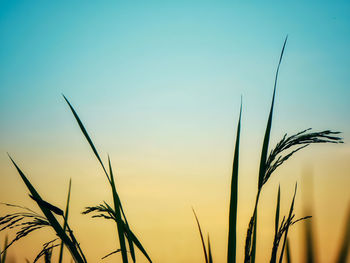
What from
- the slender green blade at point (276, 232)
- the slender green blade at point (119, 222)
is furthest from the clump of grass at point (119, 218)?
the slender green blade at point (276, 232)

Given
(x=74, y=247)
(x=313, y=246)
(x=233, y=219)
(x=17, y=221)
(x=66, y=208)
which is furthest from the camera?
(x=66, y=208)

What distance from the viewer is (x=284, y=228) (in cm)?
129

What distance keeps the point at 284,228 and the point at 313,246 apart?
0.60 ft

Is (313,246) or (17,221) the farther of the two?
(17,221)

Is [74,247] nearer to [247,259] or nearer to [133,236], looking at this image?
[133,236]

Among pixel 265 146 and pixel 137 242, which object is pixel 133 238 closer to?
pixel 137 242

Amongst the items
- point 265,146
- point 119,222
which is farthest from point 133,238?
point 265,146

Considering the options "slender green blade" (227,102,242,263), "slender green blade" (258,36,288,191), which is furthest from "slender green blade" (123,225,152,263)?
"slender green blade" (258,36,288,191)

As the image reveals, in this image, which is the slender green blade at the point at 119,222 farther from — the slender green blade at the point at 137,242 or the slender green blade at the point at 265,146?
the slender green blade at the point at 265,146

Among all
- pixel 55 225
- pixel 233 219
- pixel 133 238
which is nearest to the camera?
pixel 233 219

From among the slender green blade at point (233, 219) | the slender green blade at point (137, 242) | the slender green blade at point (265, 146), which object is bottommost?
the slender green blade at point (137, 242)

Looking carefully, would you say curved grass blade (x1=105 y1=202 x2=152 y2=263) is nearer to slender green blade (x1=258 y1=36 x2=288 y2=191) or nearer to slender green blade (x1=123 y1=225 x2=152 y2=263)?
slender green blade (x1=123 y1=225 x2=152 y2=263)

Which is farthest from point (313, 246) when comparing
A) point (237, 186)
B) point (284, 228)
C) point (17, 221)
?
point (17, 221)

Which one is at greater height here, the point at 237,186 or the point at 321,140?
the point at 321,140
